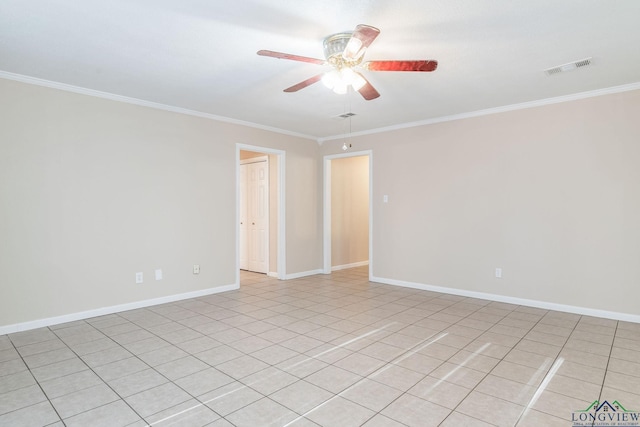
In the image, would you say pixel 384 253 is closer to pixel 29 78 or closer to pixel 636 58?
pixel 636 58

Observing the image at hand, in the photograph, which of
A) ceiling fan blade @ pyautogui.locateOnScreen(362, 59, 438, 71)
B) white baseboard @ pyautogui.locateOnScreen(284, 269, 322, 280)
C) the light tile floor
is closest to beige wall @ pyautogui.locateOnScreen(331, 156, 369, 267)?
white baseboard @ pyautogui.locateOnScreen(284, 269, 322, 280)

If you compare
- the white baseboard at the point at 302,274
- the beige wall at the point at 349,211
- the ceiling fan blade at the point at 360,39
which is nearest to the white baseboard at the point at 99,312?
the white baseboard at the point at 302,274

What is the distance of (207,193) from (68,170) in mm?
1631

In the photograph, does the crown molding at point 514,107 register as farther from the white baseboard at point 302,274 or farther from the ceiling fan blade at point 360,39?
the ceiling fan blade at point 360,39

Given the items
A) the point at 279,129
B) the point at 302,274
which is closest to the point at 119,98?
the point at 279,129

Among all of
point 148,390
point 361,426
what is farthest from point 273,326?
point 361,426

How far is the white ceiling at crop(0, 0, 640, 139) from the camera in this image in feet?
7.56

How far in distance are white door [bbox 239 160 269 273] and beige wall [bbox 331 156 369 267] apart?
4.21 ft

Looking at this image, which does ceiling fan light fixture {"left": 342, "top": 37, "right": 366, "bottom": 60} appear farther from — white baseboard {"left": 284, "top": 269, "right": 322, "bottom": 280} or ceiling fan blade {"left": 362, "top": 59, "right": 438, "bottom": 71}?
white baseboard {"left": 284, "top": 269, "right": 322, "bottom": 280}

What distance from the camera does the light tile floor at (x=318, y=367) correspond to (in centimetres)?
214


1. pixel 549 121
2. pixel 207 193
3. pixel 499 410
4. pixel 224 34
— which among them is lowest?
pixel 499 410

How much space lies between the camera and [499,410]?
217 centimetres

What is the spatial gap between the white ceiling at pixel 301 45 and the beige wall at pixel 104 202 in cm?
40

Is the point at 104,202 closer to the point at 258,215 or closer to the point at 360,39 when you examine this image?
the point at 258,215
